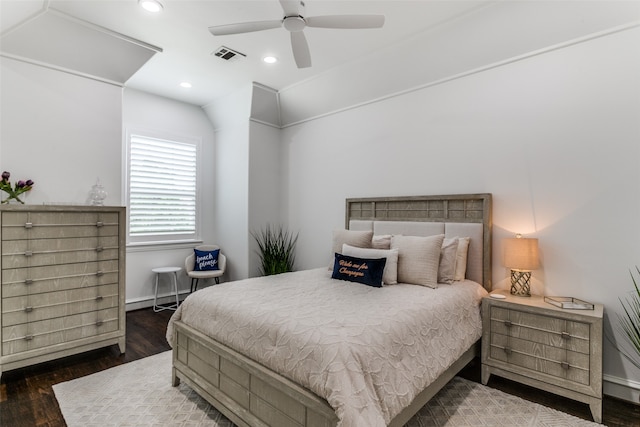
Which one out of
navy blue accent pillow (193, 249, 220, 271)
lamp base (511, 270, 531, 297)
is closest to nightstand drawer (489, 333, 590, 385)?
lamp base (511, 270, 531, 297)

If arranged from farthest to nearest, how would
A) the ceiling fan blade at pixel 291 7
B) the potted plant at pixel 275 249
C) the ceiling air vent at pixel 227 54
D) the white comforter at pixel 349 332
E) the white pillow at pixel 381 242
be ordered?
the potted plant at pixel 275 249 → the ceiling air vent at pixel 227 54 → the white pillow at pixel 381 242 → the ceiling fan blade at pixel 291 7 → the white comforter at pixel 349 332

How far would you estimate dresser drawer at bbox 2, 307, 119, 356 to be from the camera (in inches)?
102

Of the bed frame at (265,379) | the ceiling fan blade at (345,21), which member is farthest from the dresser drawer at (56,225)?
the ceiling fan blade at (345,21)

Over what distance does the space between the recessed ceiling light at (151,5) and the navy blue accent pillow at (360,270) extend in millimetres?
→ 2686

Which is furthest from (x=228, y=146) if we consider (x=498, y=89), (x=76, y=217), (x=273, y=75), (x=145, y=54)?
(x=498, y=89)

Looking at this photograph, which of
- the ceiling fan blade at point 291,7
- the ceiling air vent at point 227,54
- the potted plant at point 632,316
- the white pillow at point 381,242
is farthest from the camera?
the ceiling air vent at point 227,54

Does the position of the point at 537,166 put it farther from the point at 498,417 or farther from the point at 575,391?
the point at 498,417

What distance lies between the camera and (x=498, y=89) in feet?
10.1

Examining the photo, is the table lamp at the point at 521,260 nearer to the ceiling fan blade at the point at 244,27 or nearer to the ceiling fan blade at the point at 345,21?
the ceiling fan blade at the point at 345,21

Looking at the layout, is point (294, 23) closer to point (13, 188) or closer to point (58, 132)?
point (58, 132)

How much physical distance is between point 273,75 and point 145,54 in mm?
1431

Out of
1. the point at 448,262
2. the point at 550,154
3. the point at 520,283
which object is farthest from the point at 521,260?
the point at 550,154

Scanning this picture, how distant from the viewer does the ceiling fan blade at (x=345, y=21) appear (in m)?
2.24

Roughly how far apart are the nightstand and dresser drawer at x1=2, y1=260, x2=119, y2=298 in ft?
11.3
